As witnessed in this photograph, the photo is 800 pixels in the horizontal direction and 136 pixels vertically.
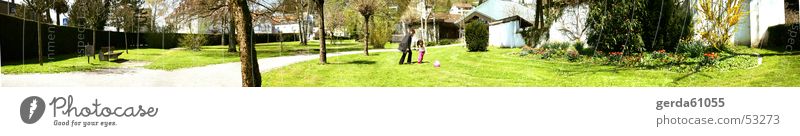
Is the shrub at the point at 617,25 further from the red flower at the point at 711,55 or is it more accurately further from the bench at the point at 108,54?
the bench at the point at 108,54

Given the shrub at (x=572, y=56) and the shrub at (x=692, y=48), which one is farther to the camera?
the shrub at (x=572, y=56)

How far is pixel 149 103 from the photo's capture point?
513cm

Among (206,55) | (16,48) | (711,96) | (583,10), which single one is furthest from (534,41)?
(16,48)

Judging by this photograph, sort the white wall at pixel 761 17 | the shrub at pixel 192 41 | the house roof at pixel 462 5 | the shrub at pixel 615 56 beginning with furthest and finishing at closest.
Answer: the shrub at pixel 192 41 → the house roof at pixel 462 5 → the shrub at pixel 615 56 → the white wall at pixel 761 17

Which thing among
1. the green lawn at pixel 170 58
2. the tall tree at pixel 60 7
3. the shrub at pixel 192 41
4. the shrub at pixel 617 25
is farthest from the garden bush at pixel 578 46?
the tall tree at pixel 60 7

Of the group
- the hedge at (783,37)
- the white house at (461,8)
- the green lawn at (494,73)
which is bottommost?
the green lawn at (494,73)

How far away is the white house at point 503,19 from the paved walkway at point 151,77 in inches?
44.7

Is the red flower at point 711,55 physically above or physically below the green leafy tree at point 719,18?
below

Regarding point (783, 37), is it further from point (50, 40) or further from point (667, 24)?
point (50, 40)

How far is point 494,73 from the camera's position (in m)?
5.11

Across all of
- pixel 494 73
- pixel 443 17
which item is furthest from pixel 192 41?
pixel 494 73

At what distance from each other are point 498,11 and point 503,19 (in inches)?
8.1

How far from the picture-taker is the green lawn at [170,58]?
17.1 feet

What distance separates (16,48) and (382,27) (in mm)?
3785
